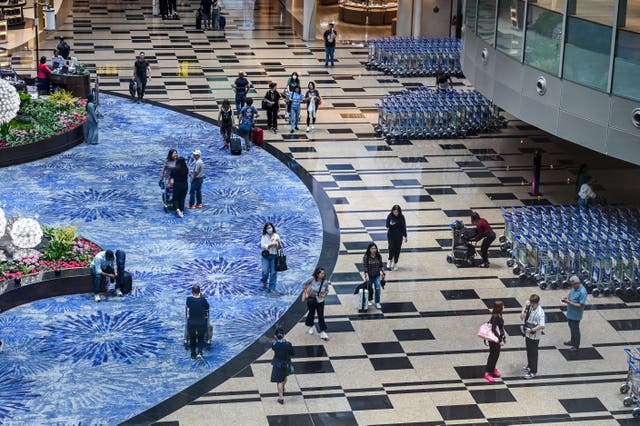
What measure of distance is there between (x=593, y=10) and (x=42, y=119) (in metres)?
12.6

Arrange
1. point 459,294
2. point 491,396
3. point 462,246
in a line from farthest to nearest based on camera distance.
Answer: point 462,246, point 459,294, point 491,396

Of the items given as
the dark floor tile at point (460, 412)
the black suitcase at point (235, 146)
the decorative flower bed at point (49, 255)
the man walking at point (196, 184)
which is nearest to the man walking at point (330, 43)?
the black suitcase at point (235, 146)

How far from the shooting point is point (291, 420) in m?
13.7

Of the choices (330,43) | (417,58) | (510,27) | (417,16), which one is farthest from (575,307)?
(417,16)

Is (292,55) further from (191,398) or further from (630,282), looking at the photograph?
(191,398)

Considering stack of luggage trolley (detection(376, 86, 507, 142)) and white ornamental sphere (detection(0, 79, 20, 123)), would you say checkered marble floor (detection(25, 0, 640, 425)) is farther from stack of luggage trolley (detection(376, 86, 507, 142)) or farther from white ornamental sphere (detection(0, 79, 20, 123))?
white ornamental sphere (detection(0, 79, 20, 123))

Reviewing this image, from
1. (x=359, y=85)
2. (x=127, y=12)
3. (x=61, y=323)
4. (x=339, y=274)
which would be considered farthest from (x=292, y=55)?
(x=61, y=323)

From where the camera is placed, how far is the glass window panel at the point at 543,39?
19969 mm

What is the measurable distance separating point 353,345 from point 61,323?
4.27 m

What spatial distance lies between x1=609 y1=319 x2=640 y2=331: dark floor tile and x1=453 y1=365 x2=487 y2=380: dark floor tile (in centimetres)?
259

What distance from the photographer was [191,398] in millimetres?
14211

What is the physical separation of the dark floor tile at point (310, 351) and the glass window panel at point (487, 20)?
9697mm

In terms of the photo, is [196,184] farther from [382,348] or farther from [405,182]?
[382,348]

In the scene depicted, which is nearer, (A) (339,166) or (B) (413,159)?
(A) (339,166)
